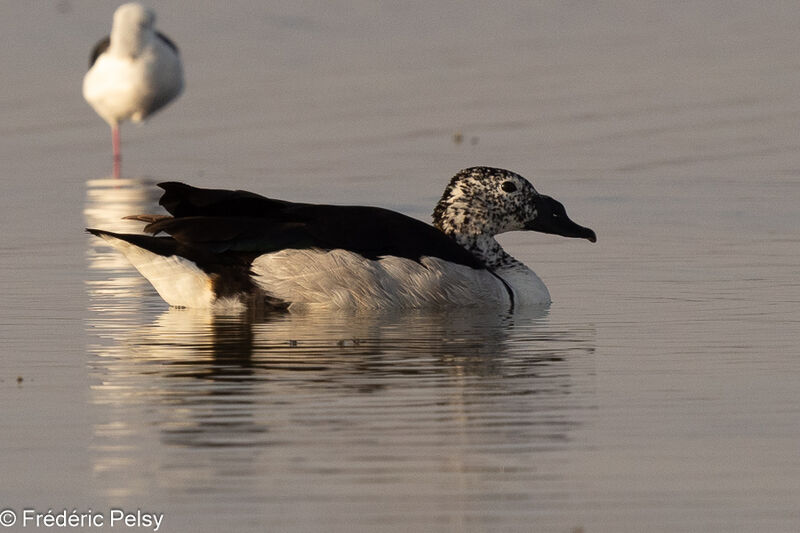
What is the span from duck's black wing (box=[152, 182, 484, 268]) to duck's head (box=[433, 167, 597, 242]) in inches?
39.5

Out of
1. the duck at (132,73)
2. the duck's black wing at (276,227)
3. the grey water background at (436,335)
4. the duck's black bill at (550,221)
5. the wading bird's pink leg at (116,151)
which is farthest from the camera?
the duck at (132,73)

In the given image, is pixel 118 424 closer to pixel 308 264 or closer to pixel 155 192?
pixel 308 264

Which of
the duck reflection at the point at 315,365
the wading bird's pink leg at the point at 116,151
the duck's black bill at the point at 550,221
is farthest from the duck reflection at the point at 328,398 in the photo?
the wading bird's pink leg at the point at 116,151

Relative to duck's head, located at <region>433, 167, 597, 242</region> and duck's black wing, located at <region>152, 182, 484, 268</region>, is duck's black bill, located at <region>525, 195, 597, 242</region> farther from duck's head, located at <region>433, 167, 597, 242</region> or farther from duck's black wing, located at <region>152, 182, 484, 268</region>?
duck's black wing, located at <region>152, 182, 484, 268</region>

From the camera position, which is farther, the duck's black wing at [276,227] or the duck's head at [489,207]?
the duck's head at [489,207]

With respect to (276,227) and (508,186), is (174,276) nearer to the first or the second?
(276,227)

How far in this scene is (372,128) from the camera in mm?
26406

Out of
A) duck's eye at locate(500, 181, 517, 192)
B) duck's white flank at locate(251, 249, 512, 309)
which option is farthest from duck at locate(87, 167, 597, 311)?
duck's eye at locate(500, 181, 517, 192)

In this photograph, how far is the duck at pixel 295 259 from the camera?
13.7m

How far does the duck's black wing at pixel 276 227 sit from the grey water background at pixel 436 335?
54 centimetres

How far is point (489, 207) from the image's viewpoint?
588 inches

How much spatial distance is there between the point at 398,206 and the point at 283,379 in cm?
955

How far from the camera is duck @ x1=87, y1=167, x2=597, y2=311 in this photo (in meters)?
13.7

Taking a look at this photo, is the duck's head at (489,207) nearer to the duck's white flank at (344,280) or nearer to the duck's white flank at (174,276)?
the duck's white flank at (344,280)
